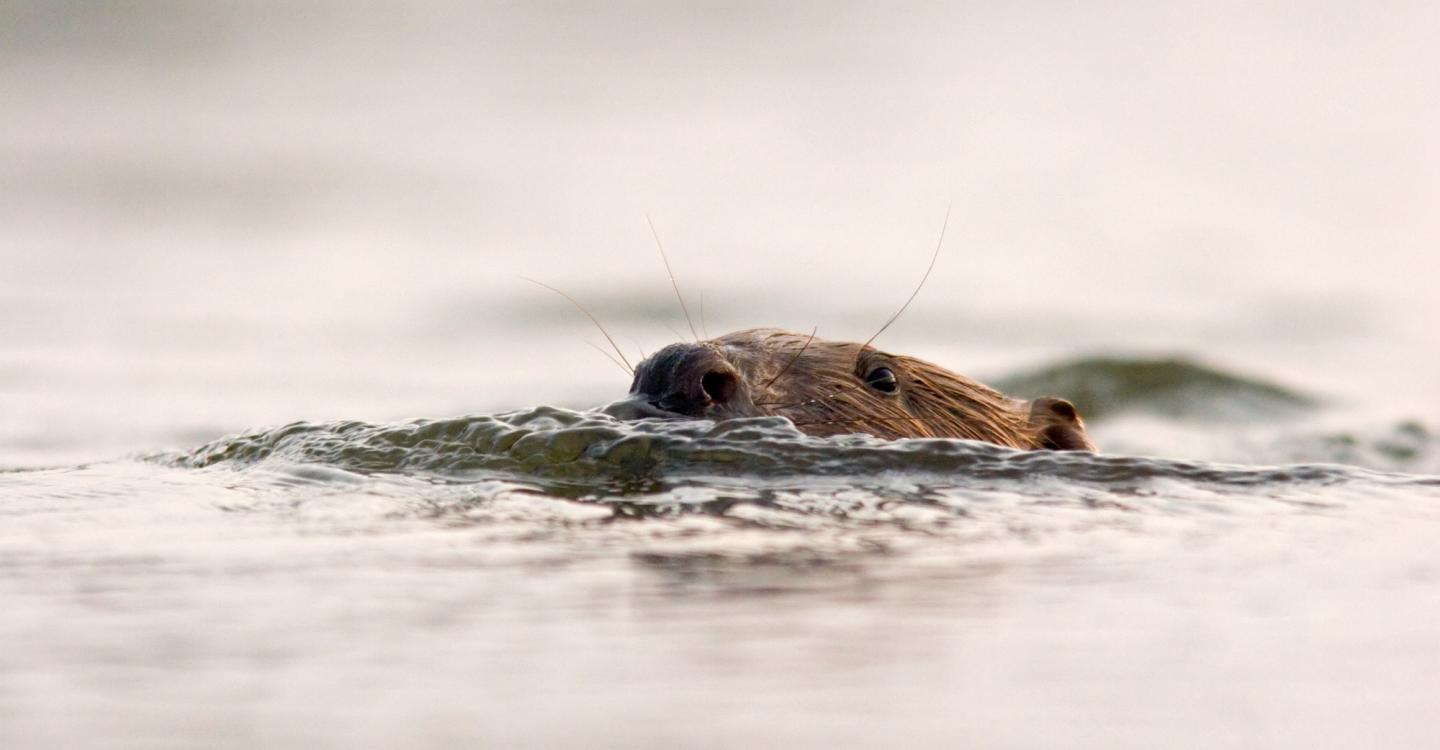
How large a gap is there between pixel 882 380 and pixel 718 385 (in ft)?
3.08

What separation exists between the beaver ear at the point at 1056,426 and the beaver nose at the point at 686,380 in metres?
1.83

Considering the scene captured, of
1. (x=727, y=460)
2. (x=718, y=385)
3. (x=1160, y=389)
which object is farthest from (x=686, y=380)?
(x=1160, y=389)

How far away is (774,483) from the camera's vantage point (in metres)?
4.44

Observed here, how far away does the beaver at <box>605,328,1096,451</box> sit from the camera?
4871 millimetres

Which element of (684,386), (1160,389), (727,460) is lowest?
(727,460)

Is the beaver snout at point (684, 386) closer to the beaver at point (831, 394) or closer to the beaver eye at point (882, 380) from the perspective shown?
the beaver at point (831, 394)

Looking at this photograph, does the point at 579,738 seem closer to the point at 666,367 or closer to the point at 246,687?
the point at 246,687

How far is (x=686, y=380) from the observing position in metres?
4.82

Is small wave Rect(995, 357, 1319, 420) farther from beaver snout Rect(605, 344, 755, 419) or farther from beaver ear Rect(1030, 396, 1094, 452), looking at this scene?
beaver snout Rect(605, 344, 755, 419)

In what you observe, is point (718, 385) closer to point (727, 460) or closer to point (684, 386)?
point (684, 386)

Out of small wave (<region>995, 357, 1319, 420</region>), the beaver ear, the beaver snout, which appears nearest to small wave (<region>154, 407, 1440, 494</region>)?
the beaver snout

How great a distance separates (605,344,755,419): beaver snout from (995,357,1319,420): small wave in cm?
837

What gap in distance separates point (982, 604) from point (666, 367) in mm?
2042

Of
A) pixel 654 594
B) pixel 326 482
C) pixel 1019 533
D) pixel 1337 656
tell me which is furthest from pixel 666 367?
pixel 1337 656
